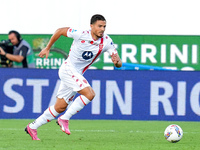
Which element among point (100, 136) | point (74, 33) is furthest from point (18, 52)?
point (74, 33)

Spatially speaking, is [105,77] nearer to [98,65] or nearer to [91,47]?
[91,47]

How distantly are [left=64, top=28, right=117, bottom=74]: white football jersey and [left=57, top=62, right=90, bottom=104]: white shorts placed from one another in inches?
4.4

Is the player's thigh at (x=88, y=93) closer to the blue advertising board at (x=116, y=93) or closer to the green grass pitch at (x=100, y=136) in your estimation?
the green grass pitch at (x=100, y=136)

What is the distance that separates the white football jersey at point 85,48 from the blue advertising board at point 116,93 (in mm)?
4459

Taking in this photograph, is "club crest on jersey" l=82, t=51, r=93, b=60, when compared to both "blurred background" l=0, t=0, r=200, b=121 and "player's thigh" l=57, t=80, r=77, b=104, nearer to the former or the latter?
"player's thigh" l=57, t=80, r=77, b=104

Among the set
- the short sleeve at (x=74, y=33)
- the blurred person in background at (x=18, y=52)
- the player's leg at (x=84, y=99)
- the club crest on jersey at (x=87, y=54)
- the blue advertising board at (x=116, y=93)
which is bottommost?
the blue advertising board at (x=116, y=93)

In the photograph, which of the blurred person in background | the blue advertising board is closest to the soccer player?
the blue advertising board

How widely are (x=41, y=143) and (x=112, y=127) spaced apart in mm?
3467

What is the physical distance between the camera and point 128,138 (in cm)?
1098

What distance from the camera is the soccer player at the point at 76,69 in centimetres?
1030

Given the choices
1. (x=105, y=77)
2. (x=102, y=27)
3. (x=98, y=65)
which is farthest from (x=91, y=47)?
(x=98, y=65)

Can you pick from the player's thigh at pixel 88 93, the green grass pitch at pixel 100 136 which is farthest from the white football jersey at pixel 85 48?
the green grass pitch at pixel 100 136

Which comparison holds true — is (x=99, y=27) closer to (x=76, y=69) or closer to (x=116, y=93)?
(x=76, y=69)

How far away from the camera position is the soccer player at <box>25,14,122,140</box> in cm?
1030
